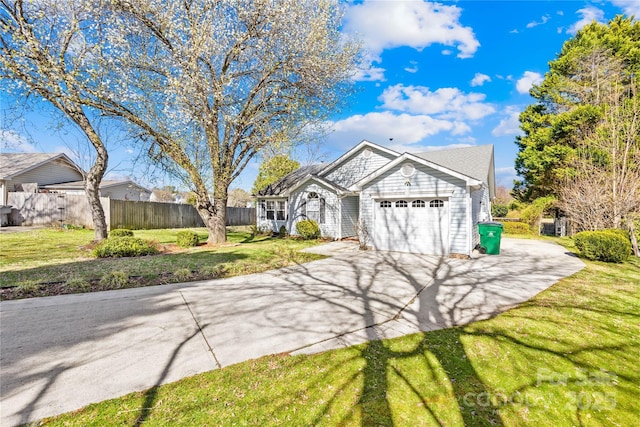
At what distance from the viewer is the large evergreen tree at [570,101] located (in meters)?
17.2

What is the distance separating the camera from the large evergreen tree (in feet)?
56.3

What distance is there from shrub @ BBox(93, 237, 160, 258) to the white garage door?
876cm

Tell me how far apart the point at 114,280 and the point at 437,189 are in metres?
10.2

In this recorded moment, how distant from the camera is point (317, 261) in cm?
947

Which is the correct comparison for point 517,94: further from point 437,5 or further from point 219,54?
point 219,54

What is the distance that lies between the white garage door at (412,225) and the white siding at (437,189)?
0.80 feet

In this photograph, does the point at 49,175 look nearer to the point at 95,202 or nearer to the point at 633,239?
the point at 95,202

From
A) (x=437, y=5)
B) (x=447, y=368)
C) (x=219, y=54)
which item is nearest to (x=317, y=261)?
(x=447, y=368)

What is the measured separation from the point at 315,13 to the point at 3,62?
412 inches

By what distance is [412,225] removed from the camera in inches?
435

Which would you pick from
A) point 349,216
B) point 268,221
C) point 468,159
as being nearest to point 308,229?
point 349,216

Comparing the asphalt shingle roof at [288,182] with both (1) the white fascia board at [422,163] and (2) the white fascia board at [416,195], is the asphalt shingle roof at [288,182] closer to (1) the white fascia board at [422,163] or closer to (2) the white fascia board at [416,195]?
(1) the white fascia board at [422,163]

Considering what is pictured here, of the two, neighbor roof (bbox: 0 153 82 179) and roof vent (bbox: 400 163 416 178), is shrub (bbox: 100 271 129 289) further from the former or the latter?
neighbor roof (bbox: 0 153 82 179)

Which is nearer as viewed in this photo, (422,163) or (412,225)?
(422,163)
